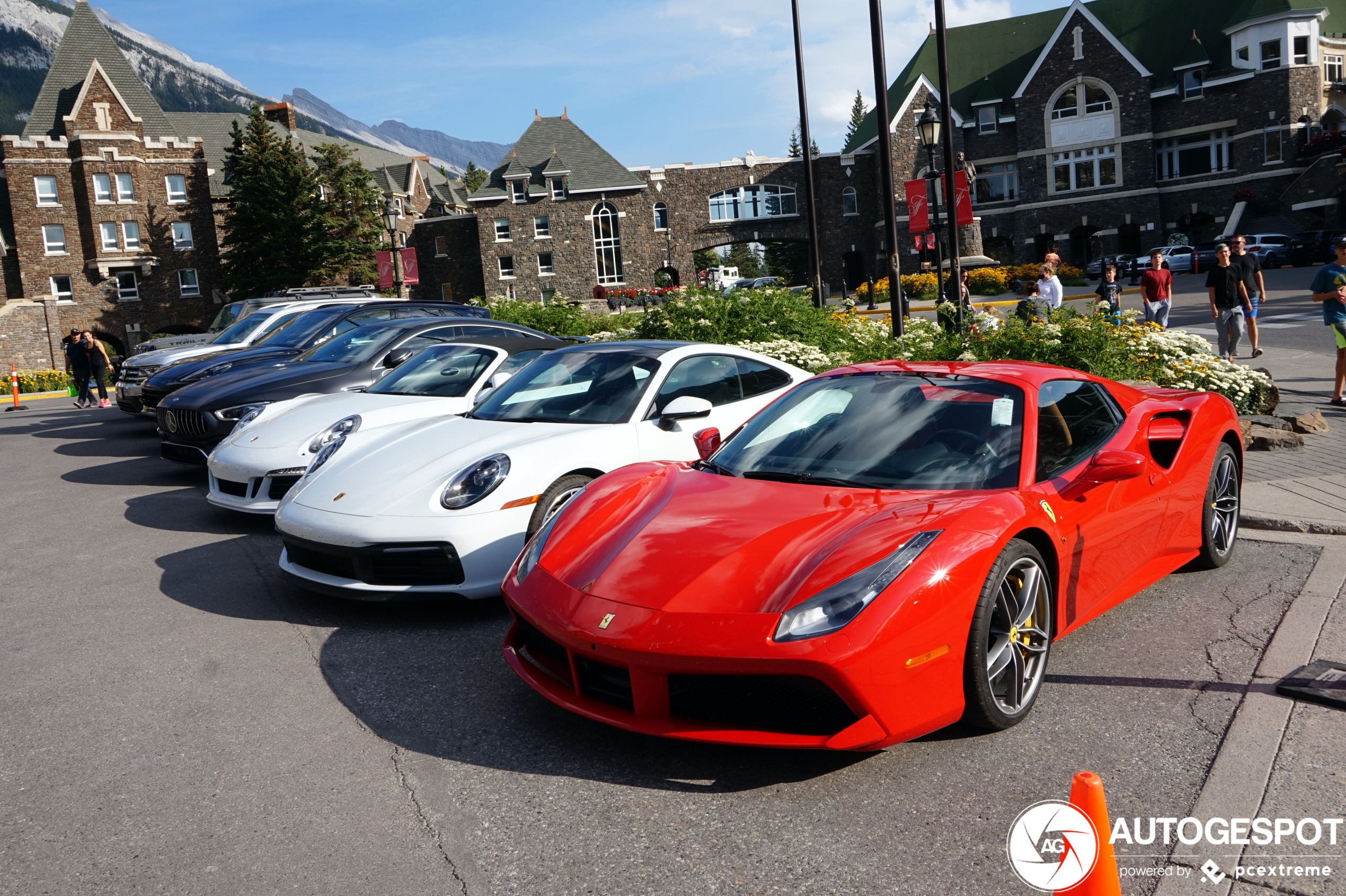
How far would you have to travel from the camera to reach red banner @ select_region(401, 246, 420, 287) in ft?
84.0

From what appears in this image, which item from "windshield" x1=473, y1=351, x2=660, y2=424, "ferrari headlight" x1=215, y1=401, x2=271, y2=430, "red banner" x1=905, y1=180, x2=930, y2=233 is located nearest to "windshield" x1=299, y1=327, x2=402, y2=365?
"ferrari headlight" x1=215, y1=401, x2=271, y2=430

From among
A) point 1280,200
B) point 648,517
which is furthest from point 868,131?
point 648,517

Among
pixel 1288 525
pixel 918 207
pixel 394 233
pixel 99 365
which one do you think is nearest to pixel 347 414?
pixel 1288 525

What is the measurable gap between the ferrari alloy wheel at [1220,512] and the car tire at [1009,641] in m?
2.00

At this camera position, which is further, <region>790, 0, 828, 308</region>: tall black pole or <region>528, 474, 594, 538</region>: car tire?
<region>790, 0, 828, 308</region>: tall black pole

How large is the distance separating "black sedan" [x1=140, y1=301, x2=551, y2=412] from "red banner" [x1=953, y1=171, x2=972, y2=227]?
10.2 metres

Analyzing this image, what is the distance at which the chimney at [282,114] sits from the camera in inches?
2623

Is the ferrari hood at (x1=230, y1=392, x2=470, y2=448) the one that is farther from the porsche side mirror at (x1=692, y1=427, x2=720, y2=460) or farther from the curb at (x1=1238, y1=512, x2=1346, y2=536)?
the curb at (x1=1238, y1=512, x2=1346, y2=536)

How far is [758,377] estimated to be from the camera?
7.26 m

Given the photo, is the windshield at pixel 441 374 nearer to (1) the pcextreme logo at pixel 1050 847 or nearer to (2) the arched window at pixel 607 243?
(1) the pcextreme logo at pixel 1050 847

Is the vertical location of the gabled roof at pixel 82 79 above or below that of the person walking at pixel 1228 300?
above

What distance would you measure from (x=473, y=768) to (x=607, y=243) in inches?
2394

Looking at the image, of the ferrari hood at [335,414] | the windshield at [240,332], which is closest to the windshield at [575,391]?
the ferrari hood at [335,414]

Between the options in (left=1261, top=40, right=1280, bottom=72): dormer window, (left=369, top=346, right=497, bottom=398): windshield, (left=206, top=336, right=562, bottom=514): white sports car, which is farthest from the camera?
(left=1261, top=40, right=1280, bottom=72): dormer window
